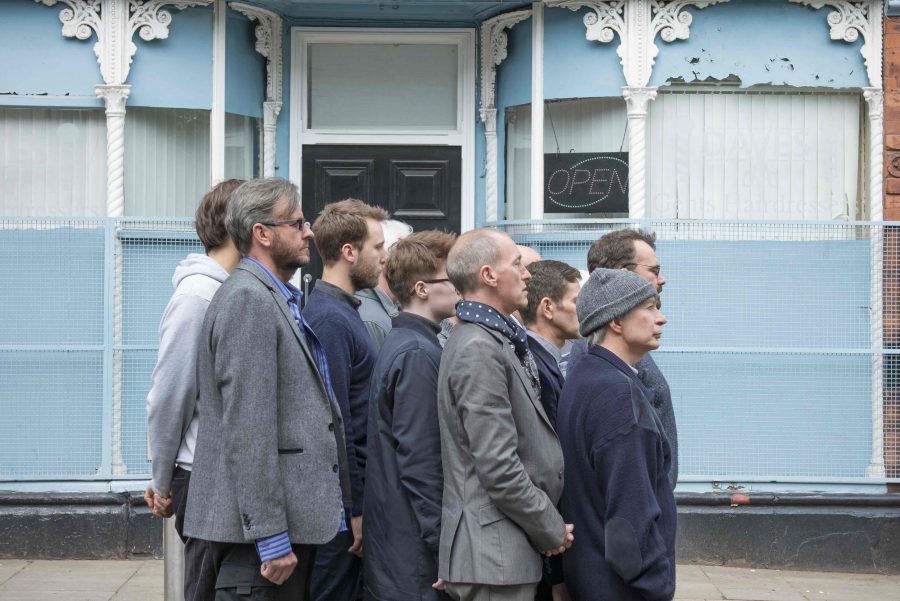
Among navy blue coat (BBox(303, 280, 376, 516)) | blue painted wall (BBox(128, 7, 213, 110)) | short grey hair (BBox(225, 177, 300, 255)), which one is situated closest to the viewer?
short grey hair (BBox(225, 177, 300, 255))

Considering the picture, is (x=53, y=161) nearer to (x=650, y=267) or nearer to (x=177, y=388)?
(x=177, y=388)

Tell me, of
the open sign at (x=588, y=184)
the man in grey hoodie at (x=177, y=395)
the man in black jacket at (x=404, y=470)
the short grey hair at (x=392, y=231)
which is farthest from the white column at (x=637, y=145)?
the man in grey hoodie at (x=177, y=395)

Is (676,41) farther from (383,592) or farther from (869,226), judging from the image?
(383,592)

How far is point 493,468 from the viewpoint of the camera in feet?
13.2

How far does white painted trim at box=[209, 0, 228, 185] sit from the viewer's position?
898 cm

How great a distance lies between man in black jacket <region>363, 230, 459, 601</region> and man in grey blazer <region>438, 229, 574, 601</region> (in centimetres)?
10

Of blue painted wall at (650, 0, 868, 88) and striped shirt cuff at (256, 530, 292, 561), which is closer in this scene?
striped shirt cuff at (256, 530, 292, 561)

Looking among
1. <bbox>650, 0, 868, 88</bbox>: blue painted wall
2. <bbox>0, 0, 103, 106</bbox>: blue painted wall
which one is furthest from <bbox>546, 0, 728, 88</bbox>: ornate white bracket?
<bbox>0, 0, 103, 106</bbox>: blue painted wall

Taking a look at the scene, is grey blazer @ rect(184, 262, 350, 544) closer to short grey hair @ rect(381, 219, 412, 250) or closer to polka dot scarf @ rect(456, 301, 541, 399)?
polka dot scarf @ rect(456, 301, 541, 399)

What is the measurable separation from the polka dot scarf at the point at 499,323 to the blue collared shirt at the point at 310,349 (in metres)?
0.51

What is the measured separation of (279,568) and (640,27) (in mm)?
5923

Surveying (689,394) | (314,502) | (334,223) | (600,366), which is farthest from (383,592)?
(689,394)

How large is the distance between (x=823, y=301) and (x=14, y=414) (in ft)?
18.4

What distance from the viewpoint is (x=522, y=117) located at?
31.0 feet
